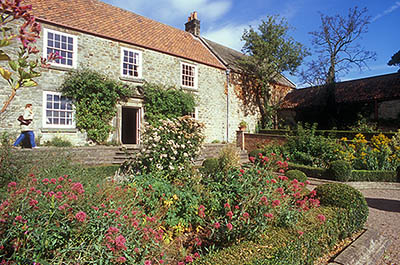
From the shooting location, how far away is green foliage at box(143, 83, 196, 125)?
13.2 metres

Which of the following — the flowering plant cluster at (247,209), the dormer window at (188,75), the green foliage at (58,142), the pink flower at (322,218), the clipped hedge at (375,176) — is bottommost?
the clipped hedge at (375,176)

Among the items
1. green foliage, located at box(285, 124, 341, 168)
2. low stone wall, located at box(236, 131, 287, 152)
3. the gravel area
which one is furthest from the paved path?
low stone wall, located at box(236, 131, 287, 152)

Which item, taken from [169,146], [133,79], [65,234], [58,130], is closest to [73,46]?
[133,79]

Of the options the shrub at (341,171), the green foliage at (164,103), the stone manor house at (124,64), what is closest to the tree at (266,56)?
the stone manor house at (124,64)

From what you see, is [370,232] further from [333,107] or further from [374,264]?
[333,107]

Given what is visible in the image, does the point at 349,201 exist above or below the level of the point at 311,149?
below

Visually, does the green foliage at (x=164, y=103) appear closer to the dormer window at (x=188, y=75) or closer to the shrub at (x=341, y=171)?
the dormer window at (x=188, y=75)

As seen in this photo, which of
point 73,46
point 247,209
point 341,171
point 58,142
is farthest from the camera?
point 73,46

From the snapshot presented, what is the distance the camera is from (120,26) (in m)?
13.3

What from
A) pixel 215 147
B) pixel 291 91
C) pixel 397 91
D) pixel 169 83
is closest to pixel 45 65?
pixel 215 147

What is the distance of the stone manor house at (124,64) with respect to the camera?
34.0 ft

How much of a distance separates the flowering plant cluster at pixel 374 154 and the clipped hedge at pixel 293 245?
720cm

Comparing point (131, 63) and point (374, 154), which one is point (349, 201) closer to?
point (374, 154)

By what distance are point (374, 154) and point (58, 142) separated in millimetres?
13441
